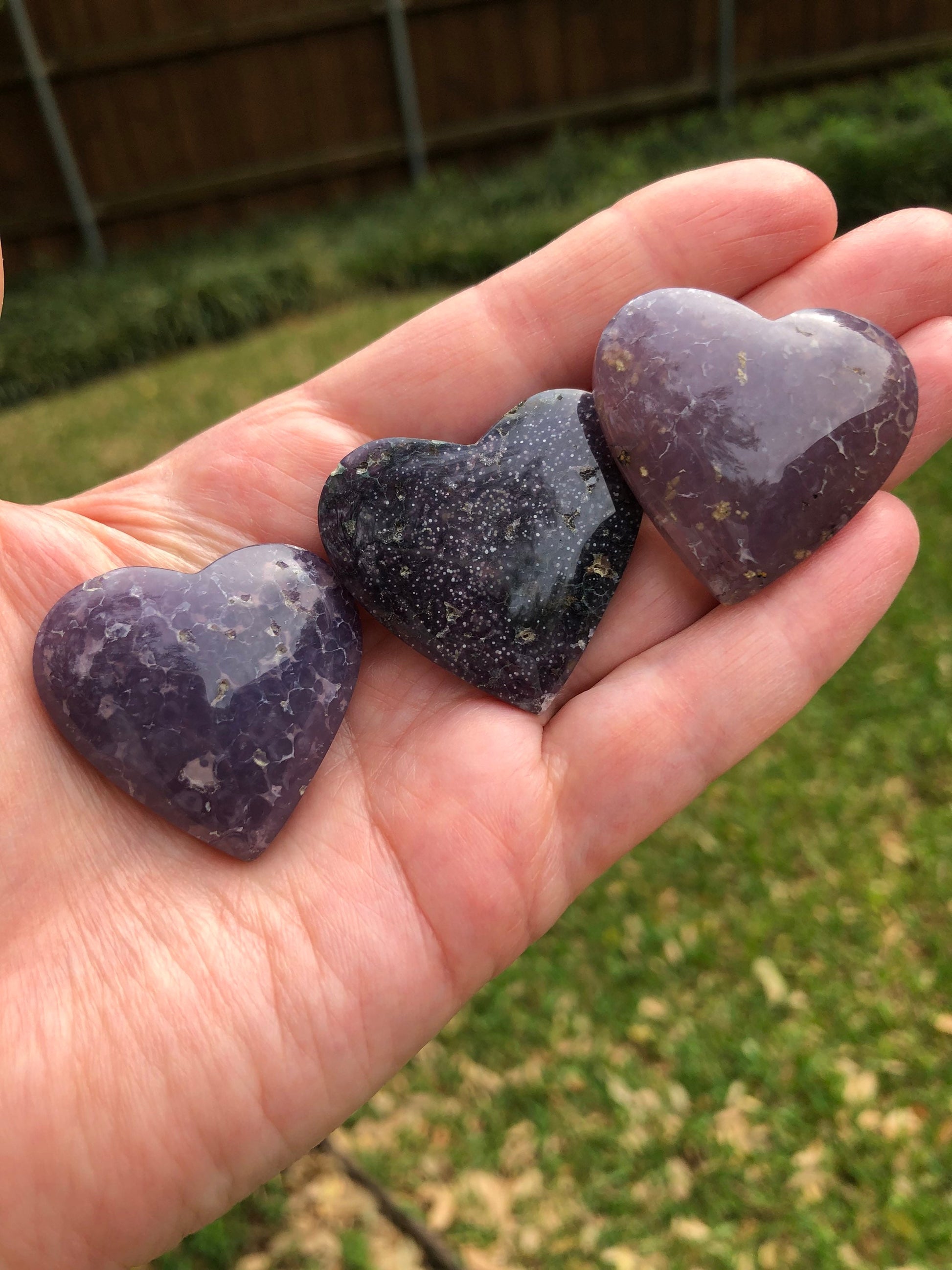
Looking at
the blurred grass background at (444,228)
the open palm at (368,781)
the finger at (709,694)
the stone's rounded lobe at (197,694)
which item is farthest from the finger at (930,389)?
the blurred grass background at (444,228)

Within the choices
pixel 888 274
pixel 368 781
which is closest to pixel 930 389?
pixel 888 274

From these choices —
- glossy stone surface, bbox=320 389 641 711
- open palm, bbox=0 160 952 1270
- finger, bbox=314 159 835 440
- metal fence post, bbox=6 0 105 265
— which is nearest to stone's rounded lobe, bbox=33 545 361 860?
open palm, bbox=0 160 952 1270

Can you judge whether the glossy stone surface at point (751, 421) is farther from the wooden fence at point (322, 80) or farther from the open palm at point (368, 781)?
the wooden fence at point (322, 80)

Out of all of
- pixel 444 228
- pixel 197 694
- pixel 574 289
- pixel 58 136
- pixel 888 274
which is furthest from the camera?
pixel 58 136

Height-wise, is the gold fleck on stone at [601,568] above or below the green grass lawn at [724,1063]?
above

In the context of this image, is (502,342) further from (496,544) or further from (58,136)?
(58,136)

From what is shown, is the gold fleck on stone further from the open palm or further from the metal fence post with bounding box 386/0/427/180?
the metal fence post with bounding box 386/0/427/180

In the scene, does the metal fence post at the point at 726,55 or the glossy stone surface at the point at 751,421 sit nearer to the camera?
the glossy stone surface at the point at 751,421

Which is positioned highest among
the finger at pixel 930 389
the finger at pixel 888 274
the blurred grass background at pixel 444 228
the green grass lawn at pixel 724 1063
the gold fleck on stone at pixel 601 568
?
the finger at pixel 888 274
